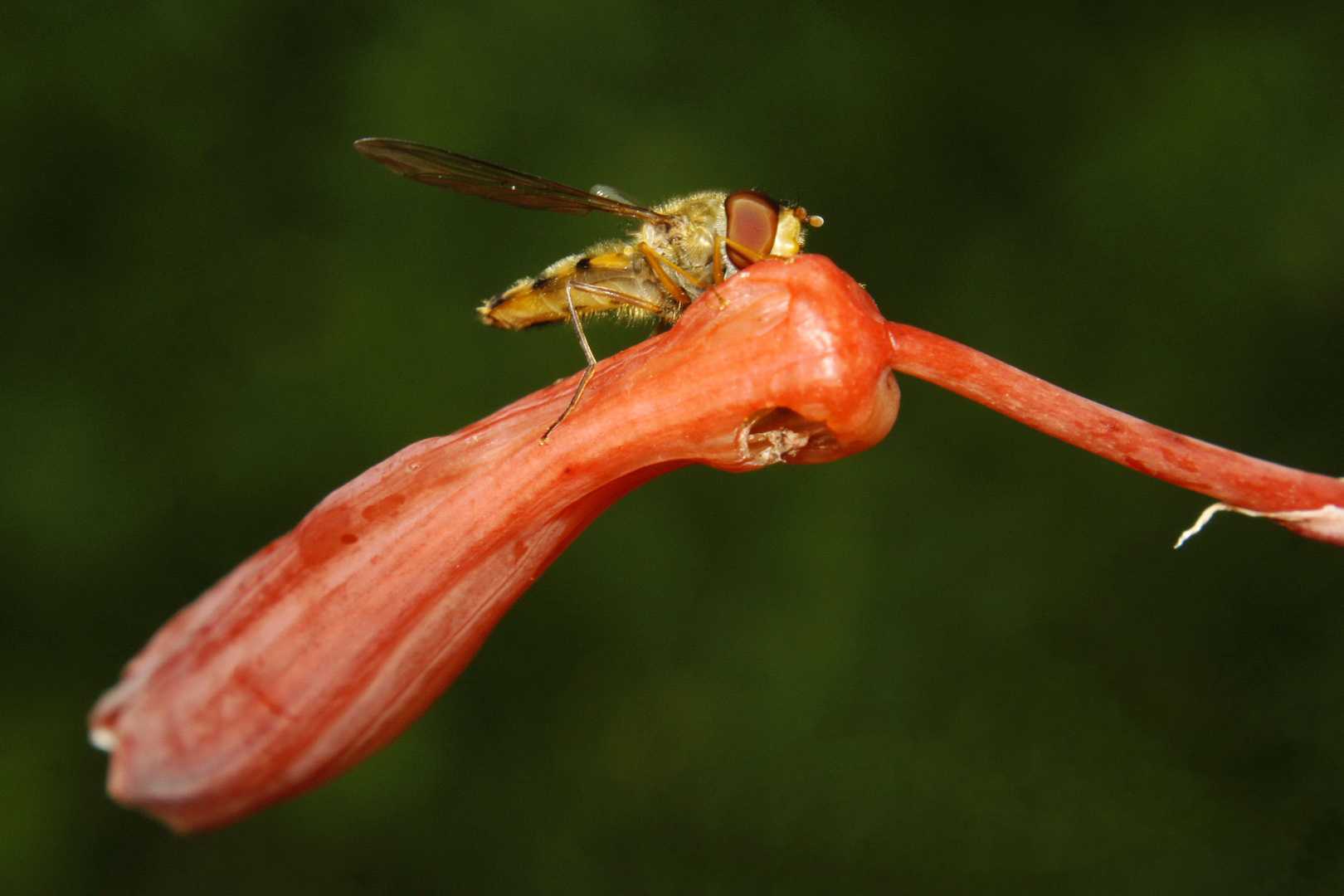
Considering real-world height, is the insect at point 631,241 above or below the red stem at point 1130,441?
above

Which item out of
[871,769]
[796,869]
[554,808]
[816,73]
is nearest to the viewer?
[796,869]

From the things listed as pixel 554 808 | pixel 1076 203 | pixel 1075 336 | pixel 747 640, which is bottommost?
pixel 554 808

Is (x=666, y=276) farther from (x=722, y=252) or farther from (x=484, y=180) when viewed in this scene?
(x=484, y=180)

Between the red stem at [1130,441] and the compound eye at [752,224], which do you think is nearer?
the red stem at [1130,441]

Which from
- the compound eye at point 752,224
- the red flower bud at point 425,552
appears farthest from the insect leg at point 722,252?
the red flower bud at point 425,552

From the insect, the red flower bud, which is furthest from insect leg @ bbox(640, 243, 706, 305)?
the red flower bud

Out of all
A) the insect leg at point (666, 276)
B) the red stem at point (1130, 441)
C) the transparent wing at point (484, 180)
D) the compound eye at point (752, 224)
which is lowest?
the red stem at point (1130, 441)

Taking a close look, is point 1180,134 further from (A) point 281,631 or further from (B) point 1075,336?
(A) point 281,631

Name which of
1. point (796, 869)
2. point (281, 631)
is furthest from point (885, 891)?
point (281, 631)

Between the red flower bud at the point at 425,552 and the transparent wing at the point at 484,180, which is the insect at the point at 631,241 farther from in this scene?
the red flower bud at the point at 425,552
